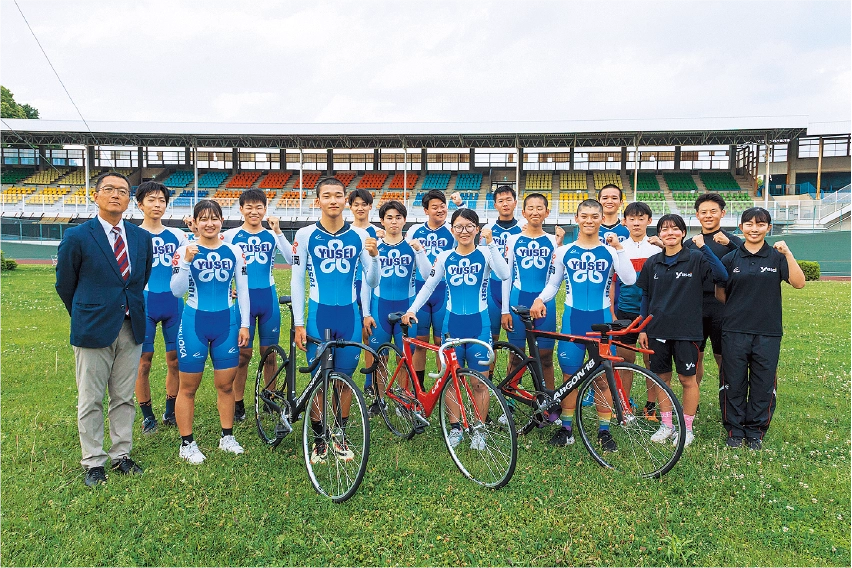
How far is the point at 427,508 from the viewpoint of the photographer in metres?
3.71

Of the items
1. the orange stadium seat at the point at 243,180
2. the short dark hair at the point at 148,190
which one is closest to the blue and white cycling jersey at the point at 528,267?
the short dark hair at the point at 148,190

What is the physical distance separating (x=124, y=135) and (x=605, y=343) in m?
38.1

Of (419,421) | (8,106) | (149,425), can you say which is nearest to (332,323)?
(419,421)

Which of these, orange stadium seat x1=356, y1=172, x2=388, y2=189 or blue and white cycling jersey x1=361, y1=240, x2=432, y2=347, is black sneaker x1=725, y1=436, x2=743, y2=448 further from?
orange stadium seat x1=356, y1=172, x2=388, y2=189

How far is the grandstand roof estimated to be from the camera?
3041 centimetres

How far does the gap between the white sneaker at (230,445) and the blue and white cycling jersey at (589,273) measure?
3.09 metres

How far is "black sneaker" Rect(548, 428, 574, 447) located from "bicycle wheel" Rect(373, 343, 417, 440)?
4.39 feet

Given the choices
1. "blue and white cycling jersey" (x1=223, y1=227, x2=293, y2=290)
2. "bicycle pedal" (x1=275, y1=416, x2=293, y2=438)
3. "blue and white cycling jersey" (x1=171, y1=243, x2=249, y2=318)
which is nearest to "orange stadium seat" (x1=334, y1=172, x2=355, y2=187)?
"blue and white cycling jersey" (x1=223, y1=227, x2=293, y2=290)

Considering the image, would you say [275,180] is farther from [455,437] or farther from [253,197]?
[455,437]

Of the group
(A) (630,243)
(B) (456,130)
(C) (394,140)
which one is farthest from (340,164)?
(A) (630,243)

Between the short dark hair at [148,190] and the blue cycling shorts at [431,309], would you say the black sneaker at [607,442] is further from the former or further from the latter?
the short dark hair at [148,190]

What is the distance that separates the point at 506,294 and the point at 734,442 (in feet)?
8.23

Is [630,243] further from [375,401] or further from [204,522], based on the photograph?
[204,522]

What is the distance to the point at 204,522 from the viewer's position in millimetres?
3543
